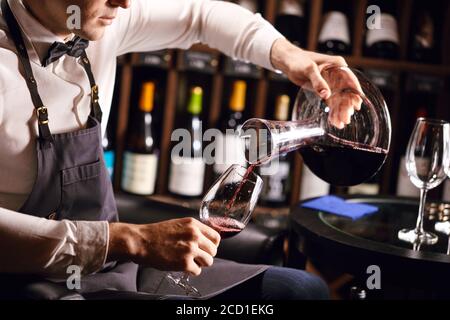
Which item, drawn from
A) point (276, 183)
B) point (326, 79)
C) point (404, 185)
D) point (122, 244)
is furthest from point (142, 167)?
point (122, 244)

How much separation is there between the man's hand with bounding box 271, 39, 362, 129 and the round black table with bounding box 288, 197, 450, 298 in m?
0.25

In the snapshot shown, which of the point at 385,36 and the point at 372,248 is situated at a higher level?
the point at 385,36

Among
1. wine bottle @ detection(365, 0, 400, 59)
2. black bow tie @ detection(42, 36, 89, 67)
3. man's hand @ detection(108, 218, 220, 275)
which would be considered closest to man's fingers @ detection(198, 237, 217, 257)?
man's hand @ detection(108, 218, 220, 275)

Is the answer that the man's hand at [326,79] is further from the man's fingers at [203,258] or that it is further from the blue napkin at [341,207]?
the man's fingers at [203,258]

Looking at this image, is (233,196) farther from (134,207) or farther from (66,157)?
(134,207)

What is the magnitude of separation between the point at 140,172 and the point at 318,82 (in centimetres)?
129

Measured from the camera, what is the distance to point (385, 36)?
2602mm

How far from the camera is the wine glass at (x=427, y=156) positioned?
1.48 m

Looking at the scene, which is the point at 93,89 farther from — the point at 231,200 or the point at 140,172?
the point at 140,172

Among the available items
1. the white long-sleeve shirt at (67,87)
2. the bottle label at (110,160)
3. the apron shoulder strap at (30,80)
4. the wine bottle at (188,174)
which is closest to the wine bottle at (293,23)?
the wine bottle at (188,174)

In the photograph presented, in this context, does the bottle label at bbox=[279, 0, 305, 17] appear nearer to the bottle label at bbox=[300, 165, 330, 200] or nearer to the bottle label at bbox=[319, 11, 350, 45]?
the bottle label at bbox=[319, 11, 350, 45]

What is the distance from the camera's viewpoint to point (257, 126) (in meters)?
1.26

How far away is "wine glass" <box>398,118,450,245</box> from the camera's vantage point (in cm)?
148

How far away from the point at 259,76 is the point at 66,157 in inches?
53.9
